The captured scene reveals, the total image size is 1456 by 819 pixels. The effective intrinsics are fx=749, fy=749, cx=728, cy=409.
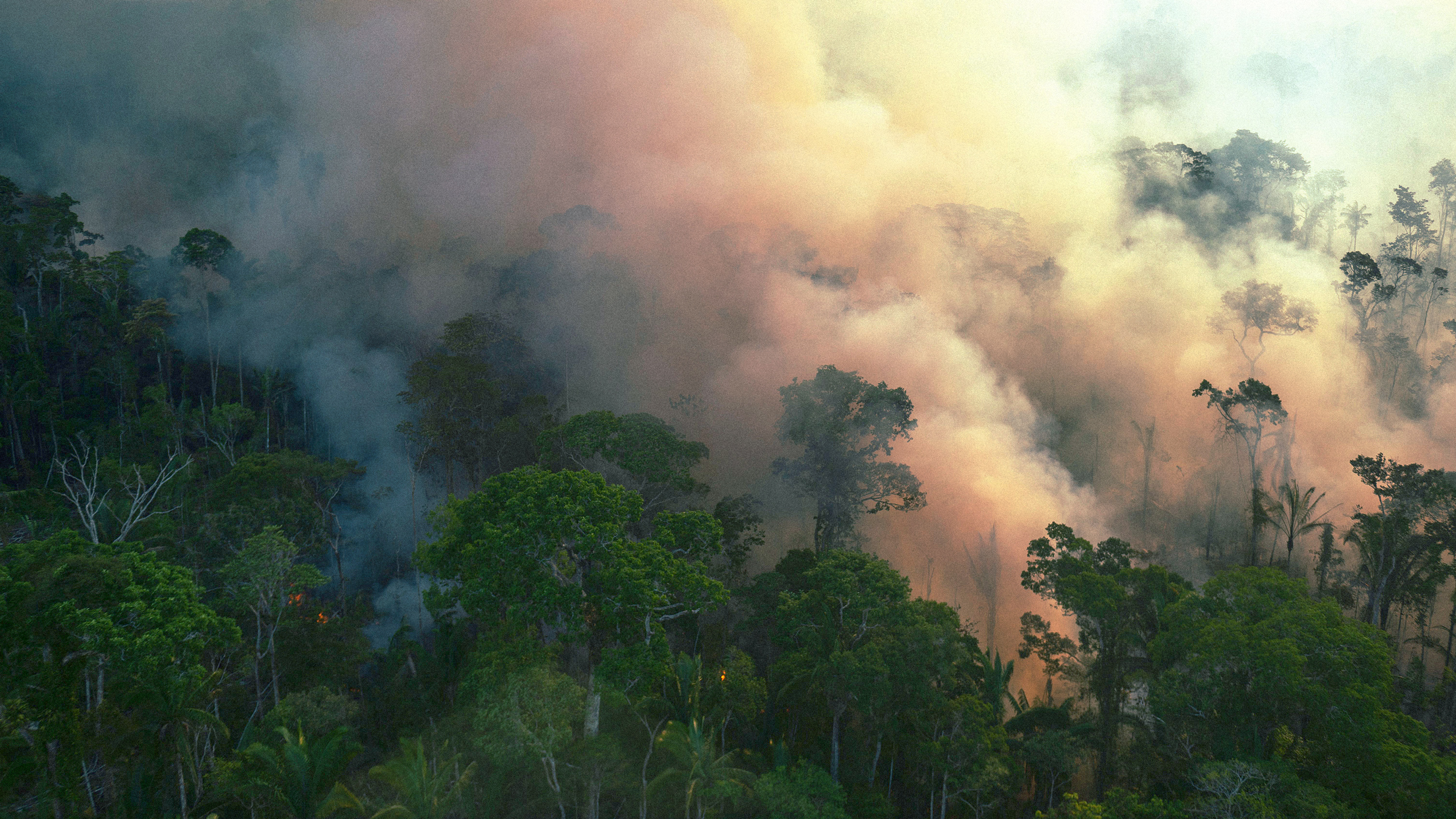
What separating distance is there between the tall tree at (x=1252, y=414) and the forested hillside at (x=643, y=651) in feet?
1.27

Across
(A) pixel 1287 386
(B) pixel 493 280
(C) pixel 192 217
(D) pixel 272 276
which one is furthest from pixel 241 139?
(A) pixel 1287 386

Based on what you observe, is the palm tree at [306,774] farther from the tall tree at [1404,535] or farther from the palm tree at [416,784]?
the tall tree at [1404,535]

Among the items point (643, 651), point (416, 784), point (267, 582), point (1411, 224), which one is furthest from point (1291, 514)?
point (267, 582)

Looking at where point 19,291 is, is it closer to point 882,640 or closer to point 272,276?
point 272,276

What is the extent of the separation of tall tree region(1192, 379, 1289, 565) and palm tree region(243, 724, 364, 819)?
43.1 metres

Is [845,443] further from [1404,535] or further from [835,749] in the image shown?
[1404,535]

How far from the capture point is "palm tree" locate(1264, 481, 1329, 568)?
38.4m

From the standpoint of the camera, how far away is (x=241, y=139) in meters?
66.5

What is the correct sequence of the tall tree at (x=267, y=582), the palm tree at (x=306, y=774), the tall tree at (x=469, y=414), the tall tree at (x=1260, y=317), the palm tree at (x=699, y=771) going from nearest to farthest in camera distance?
the palm tree at (x=306, y=774)
the palm tree at (x=699, y=771)
the tall tree at (x=267, y=582)
the tall tree at (x=469, y=414)
the tall tree at (x=1260, y=317)

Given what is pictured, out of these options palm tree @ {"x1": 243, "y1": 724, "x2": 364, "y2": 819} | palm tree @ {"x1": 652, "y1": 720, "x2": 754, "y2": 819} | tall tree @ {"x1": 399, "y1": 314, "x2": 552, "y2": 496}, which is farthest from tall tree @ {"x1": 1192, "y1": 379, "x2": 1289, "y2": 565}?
palm tree @ {"x1": 243, "y1": 724, "x2": 364, "y2": 819}

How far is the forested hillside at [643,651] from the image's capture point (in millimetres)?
19500

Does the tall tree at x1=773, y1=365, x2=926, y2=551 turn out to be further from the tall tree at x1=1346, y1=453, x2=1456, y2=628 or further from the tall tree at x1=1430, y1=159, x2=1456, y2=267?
the tall tree at x1=1430, y1=159, x2=1456, y2=267

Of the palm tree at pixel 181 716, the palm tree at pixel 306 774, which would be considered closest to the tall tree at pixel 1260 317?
the palm tree at pixel 306 774

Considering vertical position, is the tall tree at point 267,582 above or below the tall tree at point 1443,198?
below
